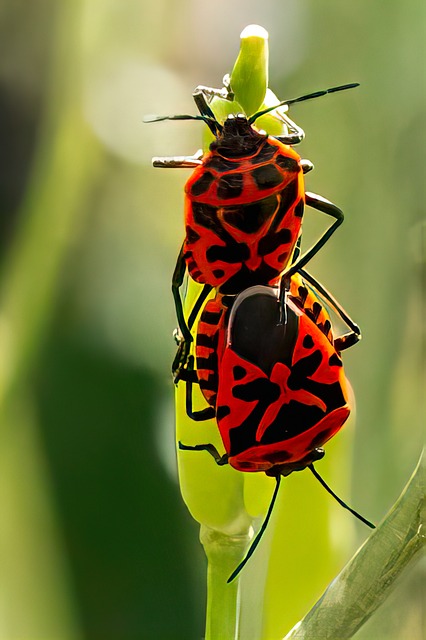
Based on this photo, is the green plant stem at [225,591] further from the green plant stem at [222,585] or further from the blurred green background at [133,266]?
the blurred green background at [133,266]

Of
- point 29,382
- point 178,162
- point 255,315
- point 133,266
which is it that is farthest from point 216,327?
point 133,266

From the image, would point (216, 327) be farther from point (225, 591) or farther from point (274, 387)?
point (225, 591)

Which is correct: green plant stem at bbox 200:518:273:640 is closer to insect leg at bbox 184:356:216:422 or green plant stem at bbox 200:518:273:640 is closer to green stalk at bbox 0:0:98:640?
insect leg at bbox 184:356:216:422

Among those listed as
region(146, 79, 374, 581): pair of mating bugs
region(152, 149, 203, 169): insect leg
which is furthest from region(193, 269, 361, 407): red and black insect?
region(152, 149, 203, 169): insect leg

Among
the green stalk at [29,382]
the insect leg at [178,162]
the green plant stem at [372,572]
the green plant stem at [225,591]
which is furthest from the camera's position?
the green stalk at [29,382]

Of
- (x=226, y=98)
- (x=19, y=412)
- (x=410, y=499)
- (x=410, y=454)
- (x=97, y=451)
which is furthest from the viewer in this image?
(x=410, y=454)

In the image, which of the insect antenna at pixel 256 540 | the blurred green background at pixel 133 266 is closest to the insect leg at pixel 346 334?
the insect antenna at pixel 256 540

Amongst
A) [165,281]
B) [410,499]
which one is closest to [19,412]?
[165,281]

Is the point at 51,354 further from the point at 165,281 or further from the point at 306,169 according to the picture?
the point at 306,169
